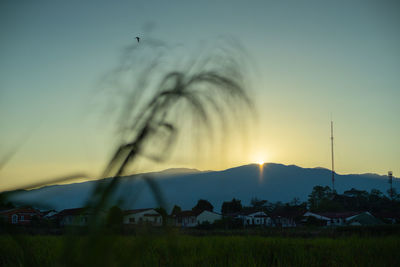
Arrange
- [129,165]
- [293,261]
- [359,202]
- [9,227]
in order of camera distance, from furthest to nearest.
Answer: [359,202], [293,261], [9,227], [129,165]

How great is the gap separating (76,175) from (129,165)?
0.52 ft

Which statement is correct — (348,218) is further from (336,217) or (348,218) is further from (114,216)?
(114,216)

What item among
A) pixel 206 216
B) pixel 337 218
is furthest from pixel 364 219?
pixel 206 216

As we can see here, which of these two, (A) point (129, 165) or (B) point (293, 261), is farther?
(B) point (293, 261)

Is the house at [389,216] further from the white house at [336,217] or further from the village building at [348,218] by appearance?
the white house at [336,217]

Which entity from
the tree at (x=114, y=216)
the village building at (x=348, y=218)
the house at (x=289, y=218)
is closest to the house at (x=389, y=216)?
the village building at (x=348, y=218)

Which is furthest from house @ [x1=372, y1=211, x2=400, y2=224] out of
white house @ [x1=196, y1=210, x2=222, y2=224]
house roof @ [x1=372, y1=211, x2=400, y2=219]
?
white house @ [x1=196, y1=210, x2=222, y2=224]

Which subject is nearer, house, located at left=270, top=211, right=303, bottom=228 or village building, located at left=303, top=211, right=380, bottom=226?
village building, located at left=303, top=211, right=380, bottom=226

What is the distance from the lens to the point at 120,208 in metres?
0.83

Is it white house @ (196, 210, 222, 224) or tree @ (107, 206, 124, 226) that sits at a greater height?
tree @ (107, 206, 124, 226)

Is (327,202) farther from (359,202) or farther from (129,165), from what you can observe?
(129,165)

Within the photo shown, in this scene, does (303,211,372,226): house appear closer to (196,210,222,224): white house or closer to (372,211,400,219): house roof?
(372,211,400,219): house roof

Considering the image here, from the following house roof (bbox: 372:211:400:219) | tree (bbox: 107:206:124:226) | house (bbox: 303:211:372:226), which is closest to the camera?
tree (bbox: 107:206:124:226)

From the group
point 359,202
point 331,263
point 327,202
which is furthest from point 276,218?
point 331,263
